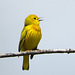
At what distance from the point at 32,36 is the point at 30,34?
0.28ft

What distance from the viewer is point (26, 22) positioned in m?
8.19

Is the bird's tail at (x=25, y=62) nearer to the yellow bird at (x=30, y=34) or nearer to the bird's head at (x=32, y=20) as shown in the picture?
the yellow bird at (x=30, y=34)

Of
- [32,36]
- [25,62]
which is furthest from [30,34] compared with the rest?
[25,62]

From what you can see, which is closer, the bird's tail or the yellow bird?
the yellow bird

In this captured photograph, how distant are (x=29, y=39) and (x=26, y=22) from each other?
64 cm

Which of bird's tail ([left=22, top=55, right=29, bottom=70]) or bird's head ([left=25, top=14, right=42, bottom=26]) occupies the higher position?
bird's head ([left=25, top=14, right=42, bottom=26])

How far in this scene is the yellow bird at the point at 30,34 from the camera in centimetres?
784

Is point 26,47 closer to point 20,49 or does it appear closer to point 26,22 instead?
point 20,49

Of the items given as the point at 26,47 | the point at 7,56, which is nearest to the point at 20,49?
the point at 26,47

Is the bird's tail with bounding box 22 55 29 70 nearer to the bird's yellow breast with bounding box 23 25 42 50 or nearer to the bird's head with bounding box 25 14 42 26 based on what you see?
the bird's yellow breast with bounding box 23 25 42 50

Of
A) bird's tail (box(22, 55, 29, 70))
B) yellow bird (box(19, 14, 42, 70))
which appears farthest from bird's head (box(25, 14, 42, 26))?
bird's tail (box(22, 55, 29, 70))

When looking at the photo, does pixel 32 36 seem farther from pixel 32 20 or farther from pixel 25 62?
pixel 25 62

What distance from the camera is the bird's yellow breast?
7.82m

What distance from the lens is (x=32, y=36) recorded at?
7.81 m
